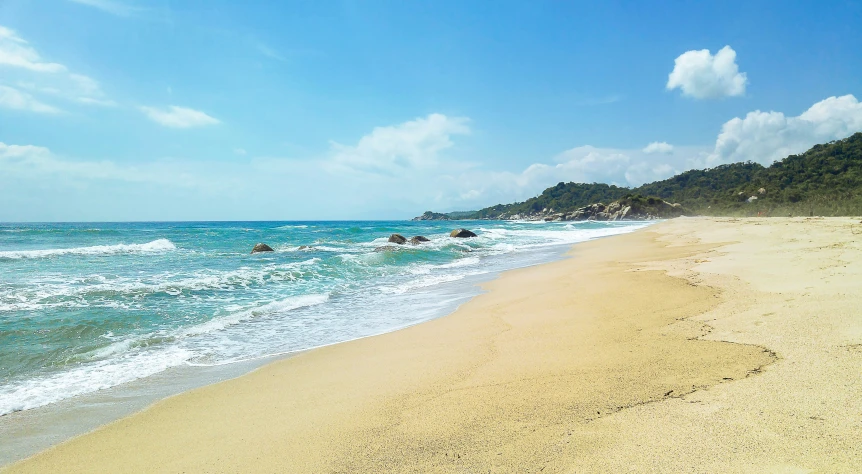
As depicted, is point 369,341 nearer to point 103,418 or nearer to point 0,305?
point 103,418

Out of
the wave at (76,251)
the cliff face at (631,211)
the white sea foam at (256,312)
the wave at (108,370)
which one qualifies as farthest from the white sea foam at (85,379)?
the cliff face at (631,211)

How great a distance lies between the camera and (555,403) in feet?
10.5

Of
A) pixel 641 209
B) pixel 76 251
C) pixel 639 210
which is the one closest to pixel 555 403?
pixel 76 251

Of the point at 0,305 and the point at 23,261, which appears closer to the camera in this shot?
the point at 0,305

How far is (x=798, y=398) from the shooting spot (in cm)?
271

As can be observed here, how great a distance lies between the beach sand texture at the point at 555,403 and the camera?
2.42 m

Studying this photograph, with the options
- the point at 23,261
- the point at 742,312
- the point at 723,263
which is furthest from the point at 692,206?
the point at 23,261

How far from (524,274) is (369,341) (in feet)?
25.9

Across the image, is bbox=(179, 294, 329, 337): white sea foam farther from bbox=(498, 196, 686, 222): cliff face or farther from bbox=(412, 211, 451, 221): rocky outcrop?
bbox=(412, 211, 451, 221): rocky outcrop

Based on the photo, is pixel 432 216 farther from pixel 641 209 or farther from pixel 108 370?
pixel 108 370

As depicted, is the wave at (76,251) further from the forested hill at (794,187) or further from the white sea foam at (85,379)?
the forested hill at (794,187)

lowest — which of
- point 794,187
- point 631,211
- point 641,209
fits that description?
point 631,211

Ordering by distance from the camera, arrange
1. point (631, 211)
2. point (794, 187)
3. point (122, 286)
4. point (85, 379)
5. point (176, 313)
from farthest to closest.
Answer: point (631, 211) < point (794, 187) < point (122, 286) < point (176, 313) < point (85, 379)

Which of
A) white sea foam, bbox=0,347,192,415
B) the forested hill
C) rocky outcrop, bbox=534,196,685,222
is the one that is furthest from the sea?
rocky outcrop, bbox=534,196,685,222
